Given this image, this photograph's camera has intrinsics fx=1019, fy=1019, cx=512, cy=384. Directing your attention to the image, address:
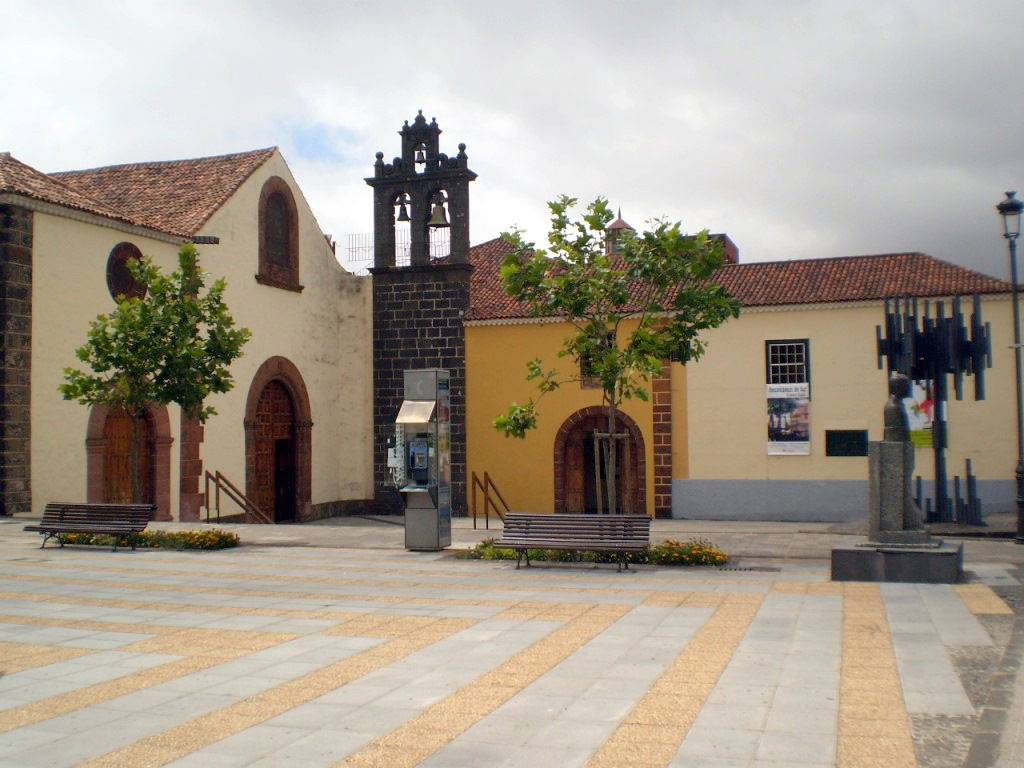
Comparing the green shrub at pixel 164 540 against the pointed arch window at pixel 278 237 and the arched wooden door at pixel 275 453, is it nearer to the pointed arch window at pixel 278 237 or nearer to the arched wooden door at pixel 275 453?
the arched wooden door at pixel 275 453

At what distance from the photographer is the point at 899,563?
11688 millimetres

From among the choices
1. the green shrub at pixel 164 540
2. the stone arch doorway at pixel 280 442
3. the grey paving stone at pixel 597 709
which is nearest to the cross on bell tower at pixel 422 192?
the stone arch doorway at pixel 280 442

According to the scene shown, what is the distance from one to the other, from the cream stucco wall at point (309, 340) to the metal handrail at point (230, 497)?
1.00 ft

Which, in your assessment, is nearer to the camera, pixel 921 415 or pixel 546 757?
pixel 546 757

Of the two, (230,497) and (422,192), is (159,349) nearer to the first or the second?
(230,497)

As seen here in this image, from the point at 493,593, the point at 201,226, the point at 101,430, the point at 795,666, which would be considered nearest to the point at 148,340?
the point at 101,430

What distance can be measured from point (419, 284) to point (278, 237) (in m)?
4.01

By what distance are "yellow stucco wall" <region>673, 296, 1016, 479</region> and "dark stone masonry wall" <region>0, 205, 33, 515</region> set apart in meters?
14.7

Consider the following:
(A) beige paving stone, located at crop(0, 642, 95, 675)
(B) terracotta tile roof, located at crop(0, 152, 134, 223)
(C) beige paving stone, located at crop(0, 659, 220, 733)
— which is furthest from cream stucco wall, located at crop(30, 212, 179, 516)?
(C) beige paving stone, located at crop(0, 659, 220, 733)

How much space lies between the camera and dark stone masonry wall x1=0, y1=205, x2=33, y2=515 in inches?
707

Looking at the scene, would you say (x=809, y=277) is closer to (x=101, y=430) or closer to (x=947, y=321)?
(x=947, y=321)

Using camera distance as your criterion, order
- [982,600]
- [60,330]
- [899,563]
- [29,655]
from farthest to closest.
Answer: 1. [60,330]
2. [899,563]
3. [982,600]
4. [29,655]

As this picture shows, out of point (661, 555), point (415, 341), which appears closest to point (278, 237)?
point (415, 341)

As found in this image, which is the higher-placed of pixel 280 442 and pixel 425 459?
pixel 280 442
